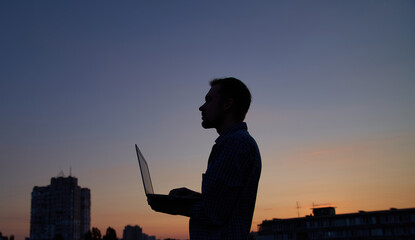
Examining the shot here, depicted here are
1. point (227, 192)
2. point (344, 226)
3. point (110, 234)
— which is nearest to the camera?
point (227, 192)

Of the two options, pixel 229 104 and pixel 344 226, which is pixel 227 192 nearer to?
pixel 229 104

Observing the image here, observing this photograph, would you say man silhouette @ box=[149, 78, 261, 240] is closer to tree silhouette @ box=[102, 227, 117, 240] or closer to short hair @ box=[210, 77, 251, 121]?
short hair @ box=[210, 77, 251, 121]

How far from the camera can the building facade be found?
9744 centimetres

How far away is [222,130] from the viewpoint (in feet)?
11.0

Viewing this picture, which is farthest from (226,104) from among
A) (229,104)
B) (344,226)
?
(344,226)

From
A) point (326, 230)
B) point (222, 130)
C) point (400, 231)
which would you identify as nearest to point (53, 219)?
point (326, 230)

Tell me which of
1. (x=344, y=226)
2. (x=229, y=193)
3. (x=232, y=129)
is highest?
(x=232, y=129)

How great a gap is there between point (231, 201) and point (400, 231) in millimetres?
107846

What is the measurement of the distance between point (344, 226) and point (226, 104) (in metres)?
109

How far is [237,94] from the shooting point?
3375 millimetres

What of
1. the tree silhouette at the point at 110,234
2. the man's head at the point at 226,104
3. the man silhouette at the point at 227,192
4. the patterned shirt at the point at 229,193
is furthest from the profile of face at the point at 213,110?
the tree silhouette at the point at 110,234

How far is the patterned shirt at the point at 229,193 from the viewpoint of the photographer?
2.77 metres

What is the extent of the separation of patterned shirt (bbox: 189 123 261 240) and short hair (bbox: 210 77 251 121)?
351 millimetres

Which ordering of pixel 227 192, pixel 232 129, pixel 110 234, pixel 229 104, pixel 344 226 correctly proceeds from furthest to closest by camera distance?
pixel 110 234 < pixel 344 226 < pixel 229 104 < pixel 232 129 < pixel 227 192
